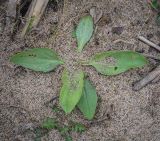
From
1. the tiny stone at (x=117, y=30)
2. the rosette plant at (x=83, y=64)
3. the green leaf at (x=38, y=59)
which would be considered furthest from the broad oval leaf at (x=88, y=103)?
the tiny stone at (x=117, y=30)

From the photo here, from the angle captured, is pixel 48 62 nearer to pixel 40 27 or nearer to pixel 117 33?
pixel 40 27

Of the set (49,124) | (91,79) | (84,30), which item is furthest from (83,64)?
(49,124)

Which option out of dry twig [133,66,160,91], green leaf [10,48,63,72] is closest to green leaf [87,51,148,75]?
dry twig [133,66,160,91]

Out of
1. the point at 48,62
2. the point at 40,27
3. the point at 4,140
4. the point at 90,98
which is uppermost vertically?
the point at 40,27

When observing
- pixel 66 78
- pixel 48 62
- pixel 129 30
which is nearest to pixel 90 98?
pixel 66 78

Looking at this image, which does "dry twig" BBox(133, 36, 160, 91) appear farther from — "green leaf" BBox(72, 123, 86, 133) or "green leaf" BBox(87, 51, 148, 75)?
"green leaf" BBox(72, 123, 86, 133)

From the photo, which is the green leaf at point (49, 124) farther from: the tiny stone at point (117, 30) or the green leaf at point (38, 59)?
the tiny stone at point (117, 30)
